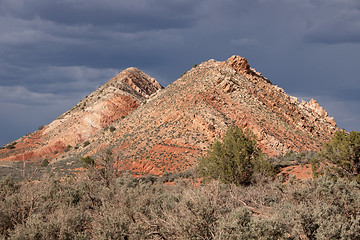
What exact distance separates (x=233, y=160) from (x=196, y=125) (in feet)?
58.9

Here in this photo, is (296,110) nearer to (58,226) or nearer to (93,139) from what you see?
(93,139)

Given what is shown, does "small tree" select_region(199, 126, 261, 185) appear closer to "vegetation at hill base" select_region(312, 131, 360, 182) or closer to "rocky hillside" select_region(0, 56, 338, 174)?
"vegetation at hill base" select_region(312, 131, 360, 182)

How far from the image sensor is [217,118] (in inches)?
1484

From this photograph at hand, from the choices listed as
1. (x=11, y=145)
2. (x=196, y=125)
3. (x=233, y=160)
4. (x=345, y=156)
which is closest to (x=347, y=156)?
(x=345, y=156)

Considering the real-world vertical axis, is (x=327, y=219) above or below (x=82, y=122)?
below

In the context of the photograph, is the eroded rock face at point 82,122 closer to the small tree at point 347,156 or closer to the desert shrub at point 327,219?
the small tree at point 347,156

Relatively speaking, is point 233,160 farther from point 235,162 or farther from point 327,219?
point 327,219

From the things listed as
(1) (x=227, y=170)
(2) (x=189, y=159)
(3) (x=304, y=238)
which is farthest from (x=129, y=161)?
(3) (x=304, y=238)

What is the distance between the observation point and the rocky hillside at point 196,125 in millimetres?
35031

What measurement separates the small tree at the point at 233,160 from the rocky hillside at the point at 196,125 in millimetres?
12256

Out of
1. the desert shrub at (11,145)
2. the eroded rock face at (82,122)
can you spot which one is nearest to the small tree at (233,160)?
the eroded rock face at (82,122)

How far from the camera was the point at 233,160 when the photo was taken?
65.6 ft

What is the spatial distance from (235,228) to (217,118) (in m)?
32.3

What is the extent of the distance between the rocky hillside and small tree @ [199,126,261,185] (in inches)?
483
